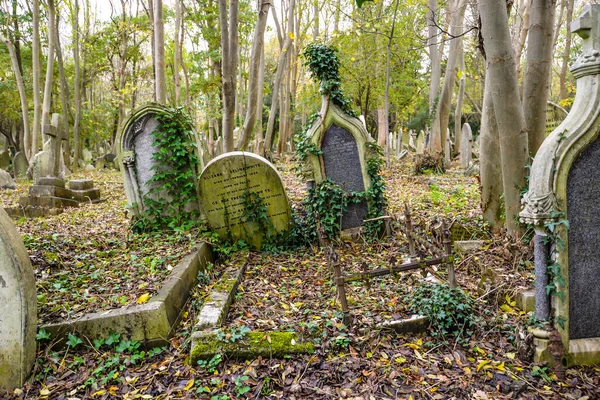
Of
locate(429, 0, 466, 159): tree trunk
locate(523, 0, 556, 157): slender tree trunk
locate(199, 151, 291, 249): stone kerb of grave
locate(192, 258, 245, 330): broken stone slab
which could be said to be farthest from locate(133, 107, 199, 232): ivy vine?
locate(429, 0, 466, 159): tree trunk

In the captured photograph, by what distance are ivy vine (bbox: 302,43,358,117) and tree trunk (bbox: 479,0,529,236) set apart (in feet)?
7.71

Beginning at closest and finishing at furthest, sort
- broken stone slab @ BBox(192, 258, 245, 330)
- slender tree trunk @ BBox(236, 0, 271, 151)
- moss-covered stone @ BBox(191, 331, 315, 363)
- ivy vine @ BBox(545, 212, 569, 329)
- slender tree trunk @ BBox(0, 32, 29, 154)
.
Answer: ivy vine @ BBox(545, 212, 569, 329) < moss-covered stone @ BBox(191, 331, 315, 363) < broken stone slab @ BBox(192, 258, 245, 330) < slender tree trunk @ BBox(236, 0, 271, 151) < slender tree trunk @ BBox(0, 32, 29, 154)

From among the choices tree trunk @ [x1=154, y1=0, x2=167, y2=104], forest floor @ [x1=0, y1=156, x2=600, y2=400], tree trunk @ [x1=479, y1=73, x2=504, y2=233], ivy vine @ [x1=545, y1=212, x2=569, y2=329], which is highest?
tree trunk @ [x1=154, y1=0, x2=167, y2=104]

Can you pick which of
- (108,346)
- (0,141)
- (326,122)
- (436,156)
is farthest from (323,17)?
(0,141)

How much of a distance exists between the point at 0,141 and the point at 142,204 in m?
26.0

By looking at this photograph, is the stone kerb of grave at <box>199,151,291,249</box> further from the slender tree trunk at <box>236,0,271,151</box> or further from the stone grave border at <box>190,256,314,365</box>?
the stone grave border at <box>190,256,314,365</box>

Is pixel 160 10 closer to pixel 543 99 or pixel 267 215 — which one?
pixel 267 215

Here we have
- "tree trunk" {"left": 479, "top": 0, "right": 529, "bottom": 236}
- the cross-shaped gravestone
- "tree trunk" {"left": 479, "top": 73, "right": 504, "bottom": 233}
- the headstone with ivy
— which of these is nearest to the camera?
"tree trunk" {"left": 479, "top": 0, "right": 529, "bottom": 236}

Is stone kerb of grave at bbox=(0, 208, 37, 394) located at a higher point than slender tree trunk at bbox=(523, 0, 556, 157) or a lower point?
lower

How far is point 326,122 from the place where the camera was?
5996mm

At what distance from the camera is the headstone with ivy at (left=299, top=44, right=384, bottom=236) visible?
596 cm

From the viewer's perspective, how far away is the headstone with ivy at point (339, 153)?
5.96 meters

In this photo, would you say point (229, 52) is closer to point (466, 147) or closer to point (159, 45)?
point (159, 45)

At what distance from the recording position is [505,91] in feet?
13.1
